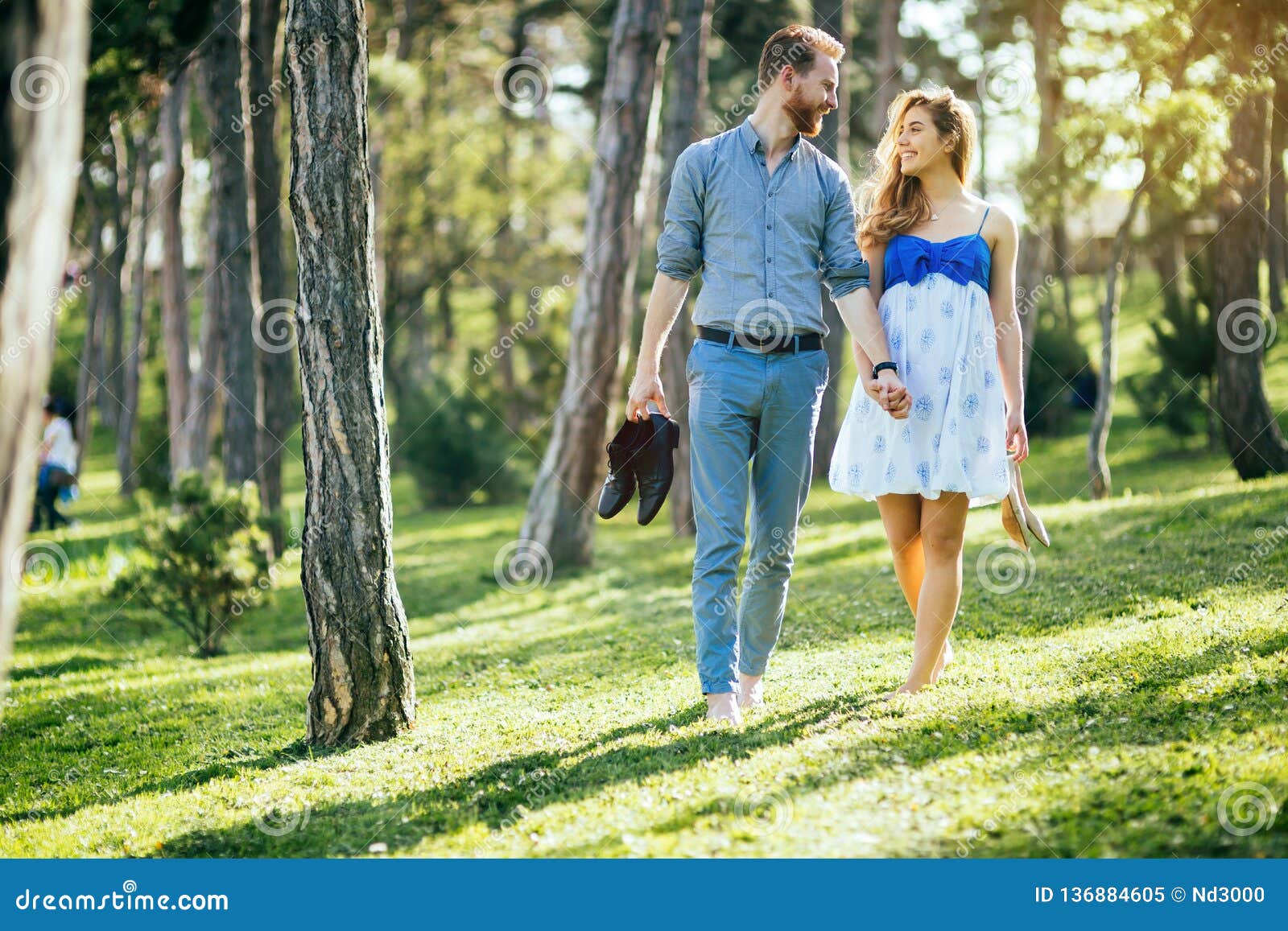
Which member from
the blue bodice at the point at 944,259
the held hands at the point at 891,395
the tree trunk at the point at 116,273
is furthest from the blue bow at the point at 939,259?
the tree trunk at the point at 116,273

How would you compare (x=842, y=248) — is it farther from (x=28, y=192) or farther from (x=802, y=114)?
(x=28, y=192)

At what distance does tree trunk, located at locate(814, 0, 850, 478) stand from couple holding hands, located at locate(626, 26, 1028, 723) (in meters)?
6.77

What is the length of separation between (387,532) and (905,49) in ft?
60.0

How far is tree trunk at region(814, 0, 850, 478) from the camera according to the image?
12.1 metres

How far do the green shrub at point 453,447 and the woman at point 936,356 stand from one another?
12982 millimetres

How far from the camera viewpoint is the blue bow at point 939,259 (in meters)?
4.27

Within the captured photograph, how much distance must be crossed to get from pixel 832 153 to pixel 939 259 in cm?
861

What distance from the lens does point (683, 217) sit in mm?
4234

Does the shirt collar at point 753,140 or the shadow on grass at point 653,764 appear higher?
the shirt collar at point 753,140

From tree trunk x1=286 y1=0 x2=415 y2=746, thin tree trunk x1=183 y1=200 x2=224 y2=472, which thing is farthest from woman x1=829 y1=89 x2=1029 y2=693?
thin tree trunk x1=183 y1=200 x2=224 y2=472

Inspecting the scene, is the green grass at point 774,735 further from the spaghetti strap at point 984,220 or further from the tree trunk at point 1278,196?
the tree trunk at point 1278,196

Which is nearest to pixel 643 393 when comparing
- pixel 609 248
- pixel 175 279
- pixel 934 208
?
pixel 934 208

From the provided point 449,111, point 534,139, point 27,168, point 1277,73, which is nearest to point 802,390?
point 27,168

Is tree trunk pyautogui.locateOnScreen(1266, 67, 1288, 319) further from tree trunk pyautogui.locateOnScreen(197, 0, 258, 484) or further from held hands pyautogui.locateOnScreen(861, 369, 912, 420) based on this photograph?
tree trunk pyautogui.locateOnScreen(197, 0, 258, 484)
